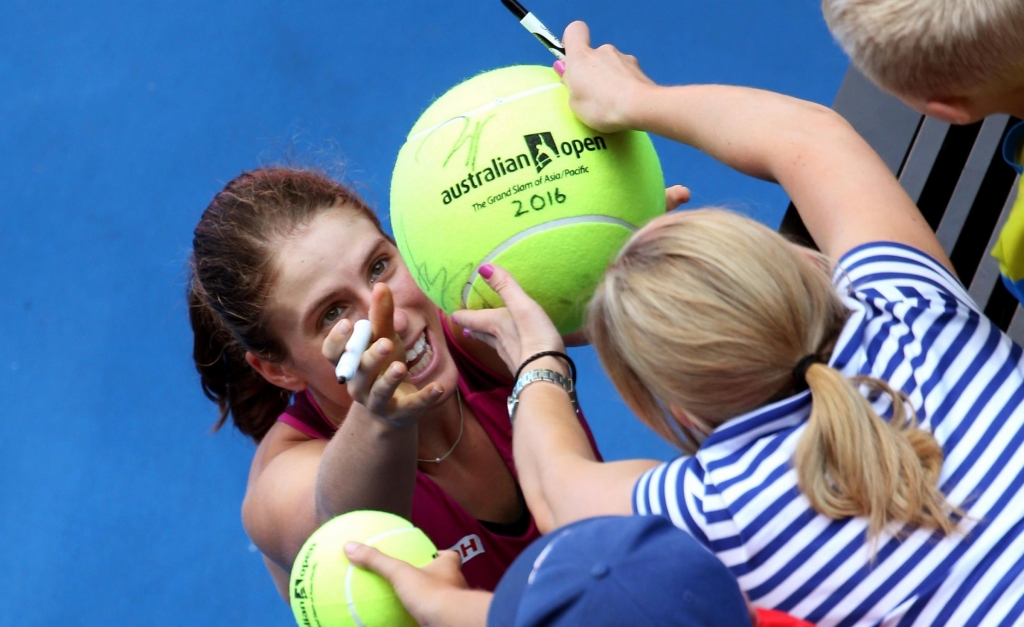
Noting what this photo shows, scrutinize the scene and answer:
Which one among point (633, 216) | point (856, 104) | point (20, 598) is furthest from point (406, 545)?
point (20, 598)

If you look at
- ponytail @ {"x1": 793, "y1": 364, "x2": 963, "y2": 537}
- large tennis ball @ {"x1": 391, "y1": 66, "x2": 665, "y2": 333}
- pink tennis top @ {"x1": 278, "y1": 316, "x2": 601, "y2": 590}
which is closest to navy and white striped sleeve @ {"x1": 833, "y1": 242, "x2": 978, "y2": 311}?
ponytail @ {"x1": 793, "y1": 364, "x2": 963, "y2": 537}

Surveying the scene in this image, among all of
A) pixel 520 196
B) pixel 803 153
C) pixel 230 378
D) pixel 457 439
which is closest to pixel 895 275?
pixel 803 153

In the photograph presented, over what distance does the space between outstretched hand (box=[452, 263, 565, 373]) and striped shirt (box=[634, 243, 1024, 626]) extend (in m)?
0.24

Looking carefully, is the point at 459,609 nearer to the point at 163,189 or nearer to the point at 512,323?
the point at 512,323

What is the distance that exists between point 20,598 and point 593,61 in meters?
2.61

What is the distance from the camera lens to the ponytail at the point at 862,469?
87 cm

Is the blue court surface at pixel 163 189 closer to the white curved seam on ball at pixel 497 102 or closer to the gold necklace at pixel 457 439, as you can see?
the gold necklace at pixel 457 439

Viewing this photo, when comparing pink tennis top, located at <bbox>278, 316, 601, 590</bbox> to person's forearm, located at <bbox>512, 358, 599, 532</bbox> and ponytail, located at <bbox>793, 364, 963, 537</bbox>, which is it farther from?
ponytail, located at <bbox>793, 364, 963, 537</bbox>

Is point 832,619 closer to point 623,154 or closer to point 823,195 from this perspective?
point 823,195

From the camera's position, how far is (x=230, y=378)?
1.75 m

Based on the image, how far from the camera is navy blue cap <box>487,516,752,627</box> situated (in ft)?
2.73

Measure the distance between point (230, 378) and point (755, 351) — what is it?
3.50ft

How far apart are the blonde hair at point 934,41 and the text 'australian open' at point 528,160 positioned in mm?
315

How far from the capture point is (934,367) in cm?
95
